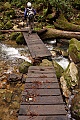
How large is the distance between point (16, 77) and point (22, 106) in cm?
318

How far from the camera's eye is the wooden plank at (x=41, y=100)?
14.8 ft

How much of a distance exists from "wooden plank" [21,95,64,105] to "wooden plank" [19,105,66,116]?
5.2 inches

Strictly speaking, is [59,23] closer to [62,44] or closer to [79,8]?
[62,44]

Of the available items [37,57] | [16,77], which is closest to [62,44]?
[37,57]

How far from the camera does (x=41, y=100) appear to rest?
15.2ft

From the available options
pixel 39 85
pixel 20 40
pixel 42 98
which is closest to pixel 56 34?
pixel 20 40

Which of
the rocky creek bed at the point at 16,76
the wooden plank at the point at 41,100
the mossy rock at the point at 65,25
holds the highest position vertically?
the wooden plank at the point at 41,100

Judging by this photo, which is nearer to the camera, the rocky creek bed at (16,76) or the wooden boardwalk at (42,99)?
the wooden boardwalk at (42,99)

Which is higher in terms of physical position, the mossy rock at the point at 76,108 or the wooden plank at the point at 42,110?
the wooden plank at the point at 42,110

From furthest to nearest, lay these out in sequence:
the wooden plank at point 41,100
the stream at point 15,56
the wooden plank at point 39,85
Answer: the stream at point 15,56 < the wooden plank at point 39,85 < the wooden plank at point 41,100

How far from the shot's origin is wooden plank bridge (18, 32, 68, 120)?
4062 mm

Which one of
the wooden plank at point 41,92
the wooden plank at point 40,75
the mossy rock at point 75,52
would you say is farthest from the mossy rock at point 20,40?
the wooden plank at point 41,92

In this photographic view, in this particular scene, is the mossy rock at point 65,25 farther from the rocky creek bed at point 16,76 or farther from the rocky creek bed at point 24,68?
the rocky creek bed at point 16,76

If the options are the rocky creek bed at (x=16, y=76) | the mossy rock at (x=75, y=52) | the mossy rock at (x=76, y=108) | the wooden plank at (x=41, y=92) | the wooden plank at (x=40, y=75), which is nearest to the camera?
the wooden plank at (x=41, y=92)
